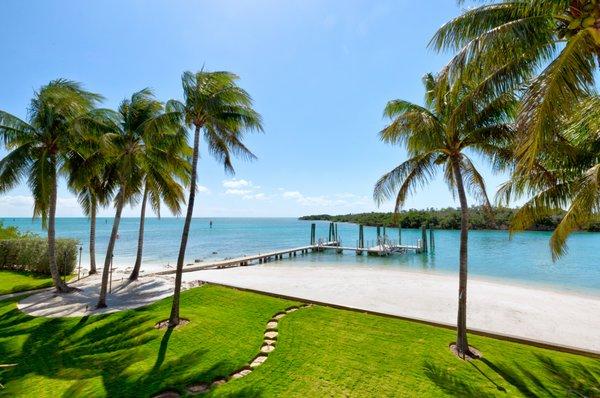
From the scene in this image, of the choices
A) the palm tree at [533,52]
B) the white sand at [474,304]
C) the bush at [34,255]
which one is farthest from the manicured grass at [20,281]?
the palm tree at [533,52]

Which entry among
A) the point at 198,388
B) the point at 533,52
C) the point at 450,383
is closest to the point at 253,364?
the point at 198,388

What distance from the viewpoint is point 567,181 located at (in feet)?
24.9

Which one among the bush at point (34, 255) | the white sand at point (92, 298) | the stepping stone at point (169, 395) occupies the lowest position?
the stepping stone at point (169, 395)

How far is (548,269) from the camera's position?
87.5ft

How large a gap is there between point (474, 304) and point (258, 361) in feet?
33.5

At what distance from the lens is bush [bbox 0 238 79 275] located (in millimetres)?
16312

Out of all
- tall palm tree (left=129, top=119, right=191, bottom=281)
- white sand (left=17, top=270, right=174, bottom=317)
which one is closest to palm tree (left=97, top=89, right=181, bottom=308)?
tall palm tree (left=129, top=119, right=191, bottom=281)

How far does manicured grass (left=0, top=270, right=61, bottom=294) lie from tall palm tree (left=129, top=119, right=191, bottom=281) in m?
3.88

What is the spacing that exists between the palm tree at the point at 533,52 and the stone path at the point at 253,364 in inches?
255

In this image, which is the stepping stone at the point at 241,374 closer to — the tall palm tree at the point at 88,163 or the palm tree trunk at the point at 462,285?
the palm tree trunk at the point at 462,285

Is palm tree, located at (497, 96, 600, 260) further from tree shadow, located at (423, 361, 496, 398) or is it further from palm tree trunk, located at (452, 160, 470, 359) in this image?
tree shadow, located at (423, 361, 496, 398)

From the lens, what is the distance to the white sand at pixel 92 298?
10.2 meters

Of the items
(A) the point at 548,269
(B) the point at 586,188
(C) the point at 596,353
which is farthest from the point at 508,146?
(A) the point at 548,269

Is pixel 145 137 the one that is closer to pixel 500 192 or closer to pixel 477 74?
pixel 477 74
